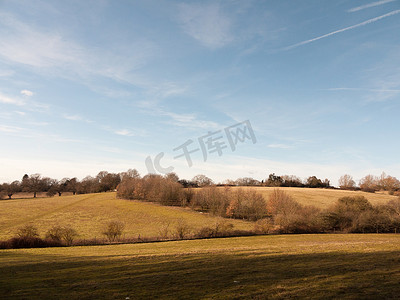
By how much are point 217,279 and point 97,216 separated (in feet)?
223

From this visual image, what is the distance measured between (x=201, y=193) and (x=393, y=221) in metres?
49.8

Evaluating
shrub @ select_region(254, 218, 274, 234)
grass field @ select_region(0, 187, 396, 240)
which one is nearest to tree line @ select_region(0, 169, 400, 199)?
grass field @ select_region(0, 187, 396, 240)

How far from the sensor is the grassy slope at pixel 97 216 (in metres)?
57.9

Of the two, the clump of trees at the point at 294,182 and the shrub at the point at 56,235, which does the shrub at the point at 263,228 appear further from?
the clump of trees at the point at 294,182

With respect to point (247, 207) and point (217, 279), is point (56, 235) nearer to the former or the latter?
point (217, 279)

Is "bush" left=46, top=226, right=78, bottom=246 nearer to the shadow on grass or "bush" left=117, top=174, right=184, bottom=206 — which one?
the shadow on grass

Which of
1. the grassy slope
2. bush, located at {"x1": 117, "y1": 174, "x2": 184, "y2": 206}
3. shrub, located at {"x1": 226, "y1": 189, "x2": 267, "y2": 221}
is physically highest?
bush, located at {"x1": 117, "y1": 174, "x2": 184, "y2": 206}

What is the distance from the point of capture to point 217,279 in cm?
1244

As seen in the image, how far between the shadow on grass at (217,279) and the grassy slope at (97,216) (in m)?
37.9

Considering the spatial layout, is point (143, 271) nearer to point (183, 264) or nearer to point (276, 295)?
point (183, 264)

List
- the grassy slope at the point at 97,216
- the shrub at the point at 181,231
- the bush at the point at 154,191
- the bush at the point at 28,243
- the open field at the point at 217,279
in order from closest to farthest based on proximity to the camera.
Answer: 1. the open field at the point at 217,279
2. the bush at the point at 28,243
3. the shrub at the point at 181,231
4. the grassy slope at the point at 97,216
5. the bush at the point at 154,191

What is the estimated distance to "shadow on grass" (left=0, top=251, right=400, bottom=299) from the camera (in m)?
10.2

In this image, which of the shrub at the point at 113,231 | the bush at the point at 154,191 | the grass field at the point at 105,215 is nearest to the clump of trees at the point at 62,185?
the bush at the point at 154,191

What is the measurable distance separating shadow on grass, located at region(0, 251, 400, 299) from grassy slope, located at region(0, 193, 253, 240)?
124 ft
